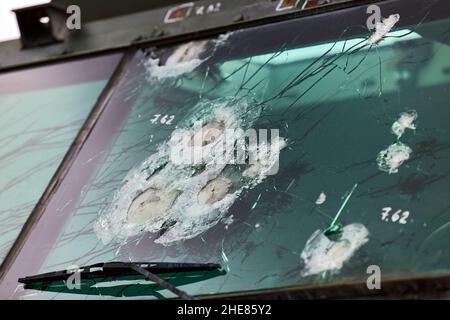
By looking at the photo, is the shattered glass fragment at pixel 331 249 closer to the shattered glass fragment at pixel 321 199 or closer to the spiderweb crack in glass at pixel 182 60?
the shattered glass fragment at pixel 321 199

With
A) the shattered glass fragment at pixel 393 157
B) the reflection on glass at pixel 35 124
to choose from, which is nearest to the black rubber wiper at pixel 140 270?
the reflection on glass at pixel 35 124

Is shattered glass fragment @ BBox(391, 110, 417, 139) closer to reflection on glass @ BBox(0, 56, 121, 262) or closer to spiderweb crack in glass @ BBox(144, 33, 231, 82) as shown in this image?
spiderweb crack in glass @ BBox(144, 33, 231, 82)

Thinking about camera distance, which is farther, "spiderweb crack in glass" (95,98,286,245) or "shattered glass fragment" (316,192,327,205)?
"spiderweb crack in glass" (95,98,286,245)

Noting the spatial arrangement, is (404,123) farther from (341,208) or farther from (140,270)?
(140,270)

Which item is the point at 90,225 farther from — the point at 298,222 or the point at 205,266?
the point at 298,222

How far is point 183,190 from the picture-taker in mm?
2047

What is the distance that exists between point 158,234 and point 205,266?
8.7 inches

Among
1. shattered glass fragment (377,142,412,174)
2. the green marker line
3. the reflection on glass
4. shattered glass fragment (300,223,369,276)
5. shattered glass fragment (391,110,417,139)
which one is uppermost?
the reflection on glass

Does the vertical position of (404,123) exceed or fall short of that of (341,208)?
it exceeds it

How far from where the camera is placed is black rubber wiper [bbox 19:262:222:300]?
1.76m

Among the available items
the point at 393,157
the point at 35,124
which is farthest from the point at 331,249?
the point at 35,124

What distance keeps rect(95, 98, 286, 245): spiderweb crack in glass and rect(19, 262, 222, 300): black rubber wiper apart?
0.12 metres

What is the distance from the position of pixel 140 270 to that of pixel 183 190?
0.32 meters

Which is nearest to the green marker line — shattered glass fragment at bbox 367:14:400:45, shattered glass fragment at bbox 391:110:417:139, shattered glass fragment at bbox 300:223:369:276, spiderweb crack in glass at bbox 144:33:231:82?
shattered glass fragment at bbox 300:223:369:276
